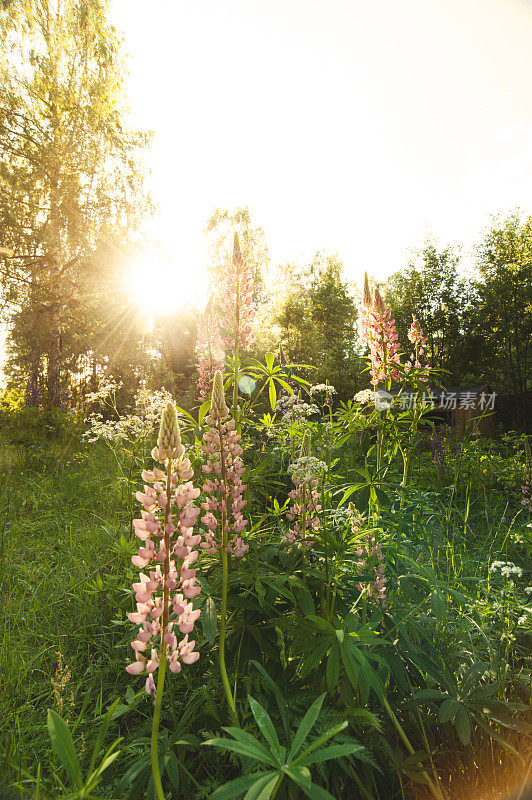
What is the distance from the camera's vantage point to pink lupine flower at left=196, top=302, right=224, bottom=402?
2.89 m

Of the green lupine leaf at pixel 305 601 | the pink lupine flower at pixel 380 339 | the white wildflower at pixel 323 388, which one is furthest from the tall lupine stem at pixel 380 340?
the green lupine leaf at pixel 305 601

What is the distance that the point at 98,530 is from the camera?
3.85 metres

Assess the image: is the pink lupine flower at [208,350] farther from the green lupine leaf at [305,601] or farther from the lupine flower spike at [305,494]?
the green lupine leaf at [305,601]

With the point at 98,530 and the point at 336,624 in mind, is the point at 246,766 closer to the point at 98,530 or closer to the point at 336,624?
the point at 336,624

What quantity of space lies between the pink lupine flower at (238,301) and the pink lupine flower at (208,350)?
380 mm

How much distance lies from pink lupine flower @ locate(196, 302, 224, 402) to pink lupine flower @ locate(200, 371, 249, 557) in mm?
1130

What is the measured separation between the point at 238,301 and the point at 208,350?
2.25ft

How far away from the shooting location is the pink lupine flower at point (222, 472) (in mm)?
1619

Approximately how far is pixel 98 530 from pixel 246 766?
2.90 m

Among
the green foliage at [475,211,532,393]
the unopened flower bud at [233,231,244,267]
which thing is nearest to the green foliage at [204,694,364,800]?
the unopened flower bud at [233,231,244,267]

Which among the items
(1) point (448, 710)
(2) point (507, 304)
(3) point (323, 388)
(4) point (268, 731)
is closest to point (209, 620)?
(4) point (268, 731)

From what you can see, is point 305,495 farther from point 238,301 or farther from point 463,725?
point 238,301

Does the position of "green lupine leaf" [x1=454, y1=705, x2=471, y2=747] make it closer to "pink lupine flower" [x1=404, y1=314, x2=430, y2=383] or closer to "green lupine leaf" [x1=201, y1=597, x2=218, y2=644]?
"green lupine leaf" [x1=201, y1=597, x2=218, y2=644]

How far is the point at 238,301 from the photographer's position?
2398 mm
